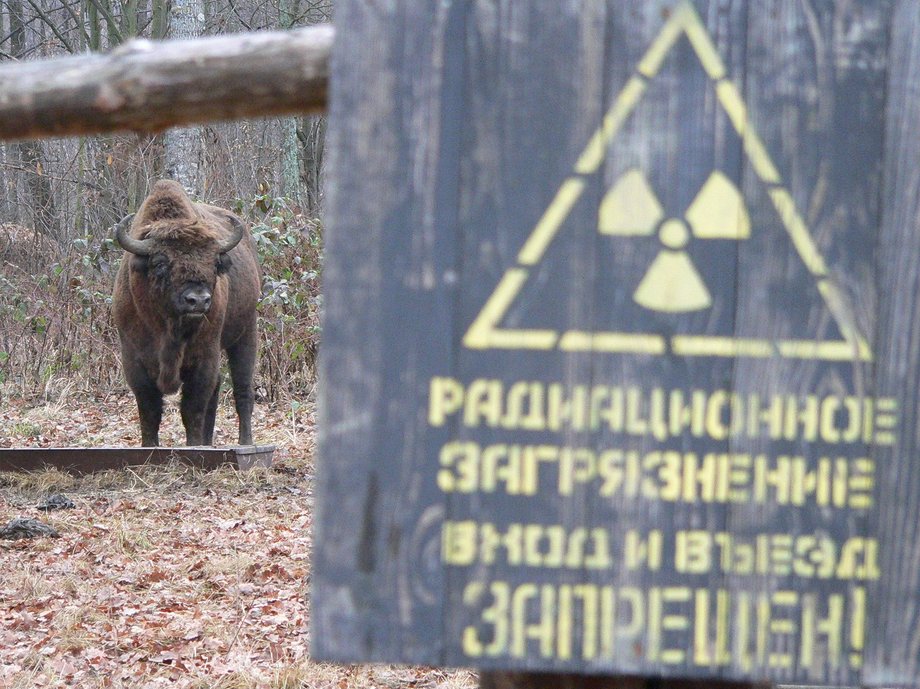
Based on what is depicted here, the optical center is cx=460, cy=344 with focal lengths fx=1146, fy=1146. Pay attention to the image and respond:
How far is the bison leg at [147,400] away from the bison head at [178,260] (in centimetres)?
70

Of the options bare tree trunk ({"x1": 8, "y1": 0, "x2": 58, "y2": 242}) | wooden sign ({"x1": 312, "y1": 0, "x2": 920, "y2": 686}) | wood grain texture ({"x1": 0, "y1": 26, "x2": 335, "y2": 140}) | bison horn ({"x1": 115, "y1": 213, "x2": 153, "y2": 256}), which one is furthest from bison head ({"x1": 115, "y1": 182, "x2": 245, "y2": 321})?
wooden sign ({"x1": 312, "y1": 0, "x2": 920, "y2": 686})

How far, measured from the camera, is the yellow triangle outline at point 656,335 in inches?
72.6

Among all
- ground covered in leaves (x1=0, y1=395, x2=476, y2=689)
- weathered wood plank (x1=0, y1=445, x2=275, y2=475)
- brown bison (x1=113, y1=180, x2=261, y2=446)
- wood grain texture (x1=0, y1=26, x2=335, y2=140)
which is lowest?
ground covered in leaves (x1=0, y1=395, x2=476, y2=689)

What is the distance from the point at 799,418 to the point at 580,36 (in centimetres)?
71

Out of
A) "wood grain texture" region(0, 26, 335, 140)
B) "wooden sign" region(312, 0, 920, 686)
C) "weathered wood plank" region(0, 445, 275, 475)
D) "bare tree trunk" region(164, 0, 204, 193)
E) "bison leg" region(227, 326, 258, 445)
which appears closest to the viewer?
"wooden sign" region(312, 0, 920, 686)

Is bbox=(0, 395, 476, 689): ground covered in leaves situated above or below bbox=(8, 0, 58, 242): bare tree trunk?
below

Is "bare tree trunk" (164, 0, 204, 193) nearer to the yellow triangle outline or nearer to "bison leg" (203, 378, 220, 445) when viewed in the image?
"bison leg" (203, 378, 220, 445)

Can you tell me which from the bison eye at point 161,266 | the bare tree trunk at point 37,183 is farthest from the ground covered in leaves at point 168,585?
the bare tree trunk at point 37,183

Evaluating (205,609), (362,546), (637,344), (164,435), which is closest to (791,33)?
(637,344)

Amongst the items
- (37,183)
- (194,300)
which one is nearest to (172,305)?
(194,300)

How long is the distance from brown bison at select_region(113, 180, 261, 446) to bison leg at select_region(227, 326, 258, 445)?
55 cm

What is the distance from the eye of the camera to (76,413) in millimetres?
13367

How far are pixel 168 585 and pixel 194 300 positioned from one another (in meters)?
3.92

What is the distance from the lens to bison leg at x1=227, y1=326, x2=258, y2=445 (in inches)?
454
